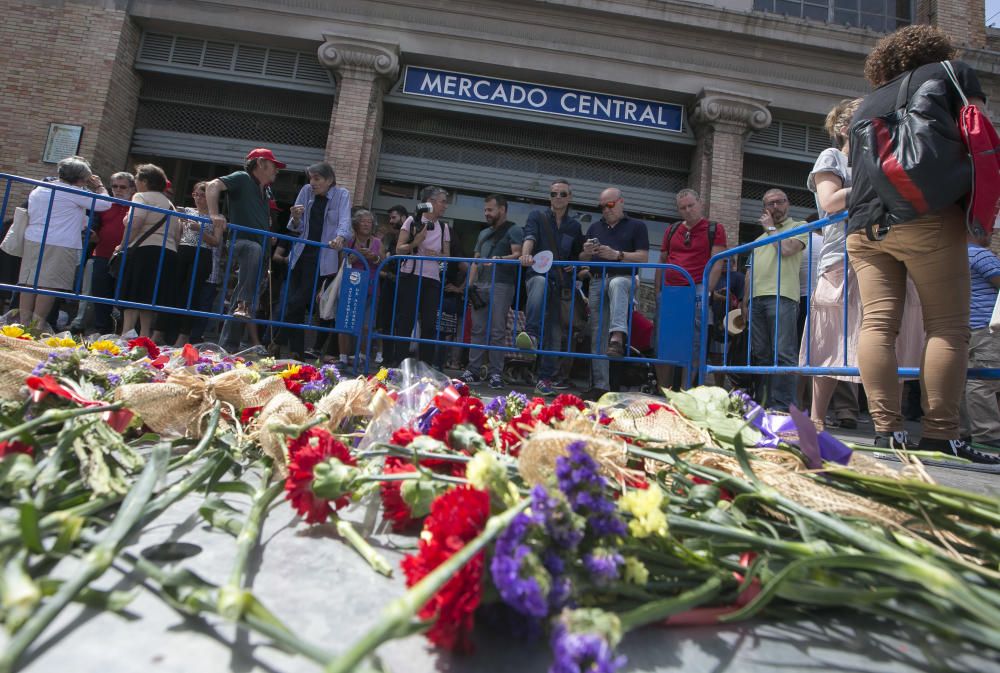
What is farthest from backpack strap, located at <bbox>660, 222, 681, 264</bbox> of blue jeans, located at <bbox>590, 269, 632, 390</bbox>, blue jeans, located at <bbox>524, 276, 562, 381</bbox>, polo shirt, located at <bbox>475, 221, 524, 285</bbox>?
polo shirt, located at <bbox>475, 221, 524, 285</bbox>

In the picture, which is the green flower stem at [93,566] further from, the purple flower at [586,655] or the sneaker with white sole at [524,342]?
the sneaker with white sole at [524,342]

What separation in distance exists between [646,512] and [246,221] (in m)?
5.58

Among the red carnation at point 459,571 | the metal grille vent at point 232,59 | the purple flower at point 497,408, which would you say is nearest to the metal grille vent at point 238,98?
the metal grille vent at point 232,59

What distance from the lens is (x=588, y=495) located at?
0.75m

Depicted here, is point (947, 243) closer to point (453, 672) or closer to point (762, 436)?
point (762, 436)

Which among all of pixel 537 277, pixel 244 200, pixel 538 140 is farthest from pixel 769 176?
pixel 244 200

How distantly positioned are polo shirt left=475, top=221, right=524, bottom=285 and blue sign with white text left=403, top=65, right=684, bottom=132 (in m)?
4.39

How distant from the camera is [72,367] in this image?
1.67m

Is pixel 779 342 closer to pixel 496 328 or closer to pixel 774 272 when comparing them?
pixel 774 272

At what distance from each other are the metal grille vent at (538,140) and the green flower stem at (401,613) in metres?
10.1

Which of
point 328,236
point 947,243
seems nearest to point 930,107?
point 947,243

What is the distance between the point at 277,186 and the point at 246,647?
1090 cm

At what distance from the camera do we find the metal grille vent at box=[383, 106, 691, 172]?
1000 centimetres

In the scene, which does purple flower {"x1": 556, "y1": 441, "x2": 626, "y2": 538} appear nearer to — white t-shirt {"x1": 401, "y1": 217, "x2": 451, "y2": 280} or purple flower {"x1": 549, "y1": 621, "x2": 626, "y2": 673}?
purple flower {"x1": 549, "y1": 621, "x2": 626, "y2": 673}
